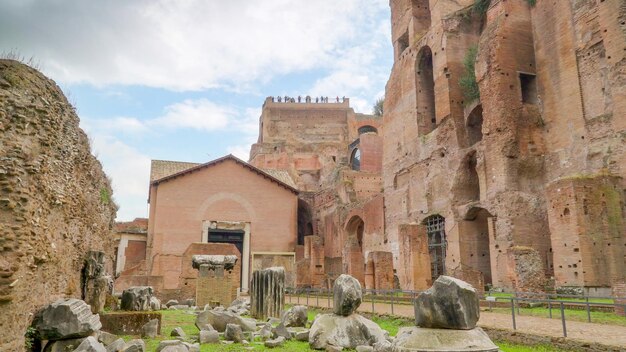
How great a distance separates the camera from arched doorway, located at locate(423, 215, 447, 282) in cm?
2531

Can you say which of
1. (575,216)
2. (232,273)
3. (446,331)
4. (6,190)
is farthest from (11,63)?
(575,216)

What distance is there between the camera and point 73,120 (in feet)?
28.3

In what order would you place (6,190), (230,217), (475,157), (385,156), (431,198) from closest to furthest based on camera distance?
1. (6,190)
2. (475,157)
3. (431,198)
4. (230,217)
5. (385,156)

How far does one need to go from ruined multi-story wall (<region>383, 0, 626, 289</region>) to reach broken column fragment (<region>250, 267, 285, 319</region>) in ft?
22.0

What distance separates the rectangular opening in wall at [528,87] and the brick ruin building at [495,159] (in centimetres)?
6

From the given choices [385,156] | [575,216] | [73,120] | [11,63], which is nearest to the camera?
[11,63]

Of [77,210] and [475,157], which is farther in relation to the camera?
[475,157]

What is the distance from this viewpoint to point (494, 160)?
20891 mm

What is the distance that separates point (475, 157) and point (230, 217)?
47.7ft

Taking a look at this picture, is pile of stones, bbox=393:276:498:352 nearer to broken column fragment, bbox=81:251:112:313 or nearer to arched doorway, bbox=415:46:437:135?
broken column fragment, bbox=81:251:112:313

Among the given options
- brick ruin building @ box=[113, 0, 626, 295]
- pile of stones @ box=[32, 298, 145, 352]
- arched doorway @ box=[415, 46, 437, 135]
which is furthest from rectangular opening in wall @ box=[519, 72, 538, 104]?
pile of stones @ box=[32, 298, 145, 352]

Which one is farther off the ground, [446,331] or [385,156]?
[385,156]

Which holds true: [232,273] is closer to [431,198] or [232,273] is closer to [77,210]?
Answer: [77,210]

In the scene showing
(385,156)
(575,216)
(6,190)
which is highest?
(385,156)
